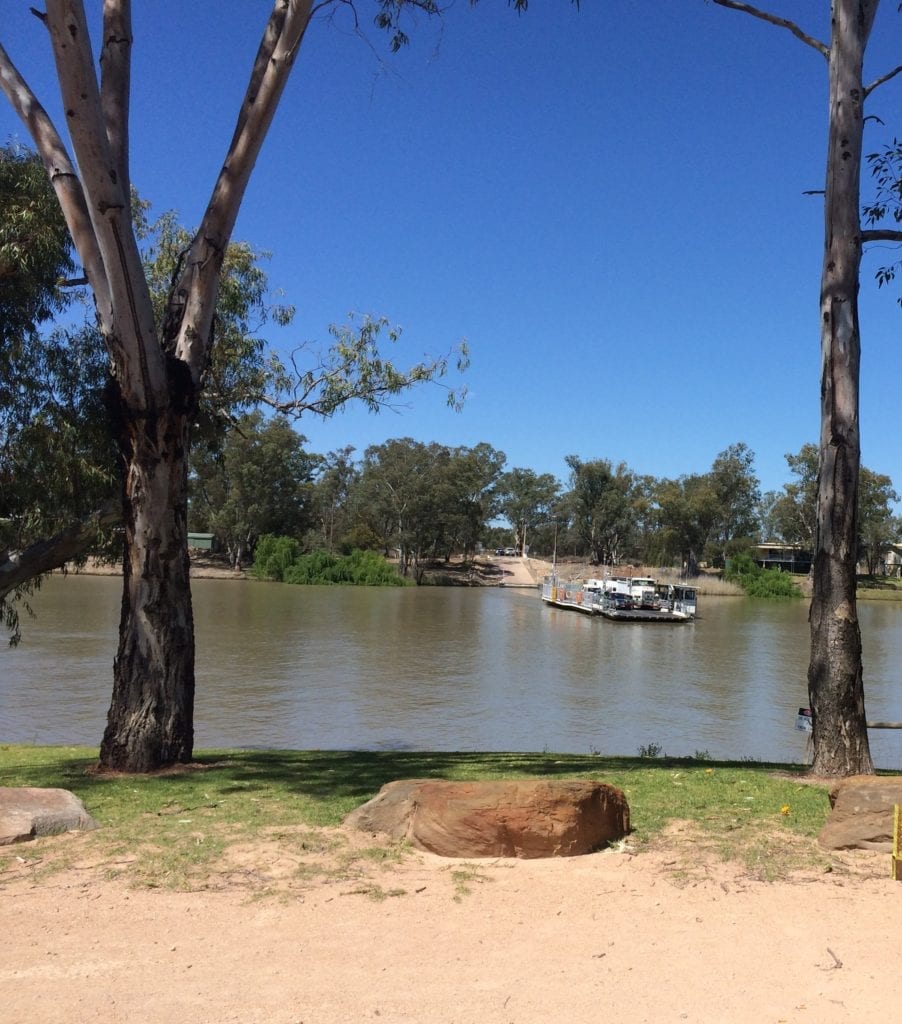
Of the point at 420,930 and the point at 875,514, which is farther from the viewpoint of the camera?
the point at 875,514

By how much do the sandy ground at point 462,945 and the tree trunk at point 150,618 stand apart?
74.6 inches

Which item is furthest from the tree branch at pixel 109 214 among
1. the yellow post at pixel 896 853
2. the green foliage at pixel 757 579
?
the green foliage at pixel 757 579

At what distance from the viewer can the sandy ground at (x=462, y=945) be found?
2.56 meters

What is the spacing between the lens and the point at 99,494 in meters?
8.12

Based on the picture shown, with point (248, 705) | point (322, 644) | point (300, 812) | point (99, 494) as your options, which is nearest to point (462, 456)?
point (322, 644)

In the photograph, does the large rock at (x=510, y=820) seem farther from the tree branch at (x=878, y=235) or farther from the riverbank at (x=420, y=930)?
the tree branch at (x=878, y=235)

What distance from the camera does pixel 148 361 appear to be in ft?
18.3

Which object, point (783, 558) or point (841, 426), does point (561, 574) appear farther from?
point (841, 426)

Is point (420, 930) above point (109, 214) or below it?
below

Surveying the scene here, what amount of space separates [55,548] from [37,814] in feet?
13.0

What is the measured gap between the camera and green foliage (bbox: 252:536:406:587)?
5247cm

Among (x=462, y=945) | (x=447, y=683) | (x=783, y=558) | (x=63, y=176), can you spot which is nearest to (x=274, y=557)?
(x=447, y=683)

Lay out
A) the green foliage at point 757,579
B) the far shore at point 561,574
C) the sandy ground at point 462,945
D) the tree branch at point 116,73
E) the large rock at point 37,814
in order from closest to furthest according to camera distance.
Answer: the sandy ground at point 462,945 → the large rock at point 37,814 → the tree branch at point 116,73 → the far shore at point 561,574 → the green foliage at point 757,579

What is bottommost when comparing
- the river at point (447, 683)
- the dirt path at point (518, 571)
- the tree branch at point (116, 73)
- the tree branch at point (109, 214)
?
the river at point (447, 683)
